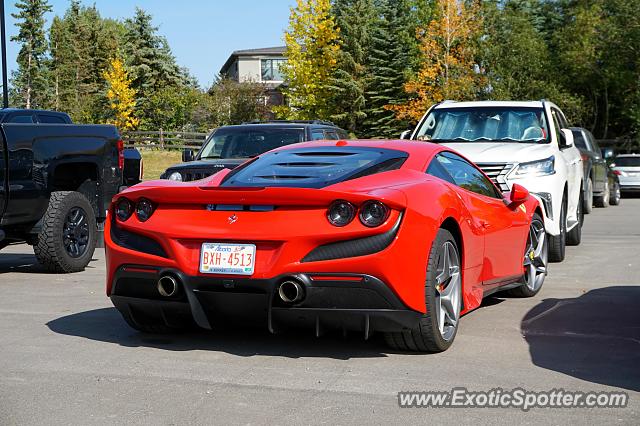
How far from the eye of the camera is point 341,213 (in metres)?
5.65

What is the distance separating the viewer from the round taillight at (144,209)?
615 cm

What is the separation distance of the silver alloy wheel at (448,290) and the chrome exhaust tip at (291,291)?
3.27ft

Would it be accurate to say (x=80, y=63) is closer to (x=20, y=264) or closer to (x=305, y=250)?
(x=20, y=264)

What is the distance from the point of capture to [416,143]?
7.13 metres

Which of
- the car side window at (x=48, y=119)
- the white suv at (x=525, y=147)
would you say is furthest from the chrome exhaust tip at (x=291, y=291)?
the car side window at (x=48, y=119)

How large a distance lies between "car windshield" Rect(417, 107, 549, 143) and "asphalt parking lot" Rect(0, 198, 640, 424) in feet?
14.3

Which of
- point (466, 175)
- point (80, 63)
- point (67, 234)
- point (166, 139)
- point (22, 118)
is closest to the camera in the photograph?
point (466, 175)

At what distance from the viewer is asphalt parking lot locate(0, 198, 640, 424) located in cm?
469

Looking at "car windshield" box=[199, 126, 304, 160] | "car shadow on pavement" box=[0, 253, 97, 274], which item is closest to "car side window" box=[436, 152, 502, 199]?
"car shadow on pavement" box=[0, 253, 97, 274]

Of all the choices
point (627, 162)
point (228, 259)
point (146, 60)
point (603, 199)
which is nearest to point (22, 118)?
point (228, 259)

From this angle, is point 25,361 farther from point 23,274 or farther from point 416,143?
point 23,274

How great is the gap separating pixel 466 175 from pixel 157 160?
1647 inches

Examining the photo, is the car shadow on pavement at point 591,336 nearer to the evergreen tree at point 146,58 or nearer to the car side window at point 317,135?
the car side window at point 317,135

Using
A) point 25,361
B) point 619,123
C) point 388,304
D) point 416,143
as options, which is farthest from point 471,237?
point 619,123
